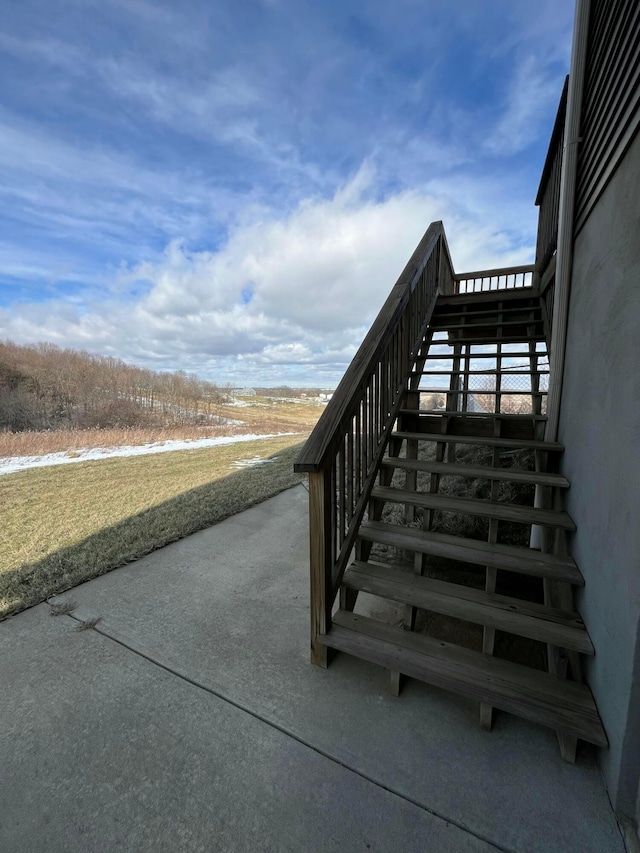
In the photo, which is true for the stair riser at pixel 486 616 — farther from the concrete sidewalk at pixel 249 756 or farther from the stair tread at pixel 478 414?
the stair tread at pixel 478 414

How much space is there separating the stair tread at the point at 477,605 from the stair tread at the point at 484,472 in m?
0.65

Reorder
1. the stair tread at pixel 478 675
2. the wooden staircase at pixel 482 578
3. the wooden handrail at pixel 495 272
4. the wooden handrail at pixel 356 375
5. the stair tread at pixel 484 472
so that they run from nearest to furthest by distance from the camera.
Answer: the stair tread at pixel 478 675 → the wooden staircase at pixel 482 578 → the wooden handrail at pixel 356 375 → the stair tread at pixel 484 472 → the wooden handrail at pixel 495 272

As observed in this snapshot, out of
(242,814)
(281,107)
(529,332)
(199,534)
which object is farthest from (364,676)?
(281,107)

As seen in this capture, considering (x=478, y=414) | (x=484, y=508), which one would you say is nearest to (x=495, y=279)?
(x=478, y=414)

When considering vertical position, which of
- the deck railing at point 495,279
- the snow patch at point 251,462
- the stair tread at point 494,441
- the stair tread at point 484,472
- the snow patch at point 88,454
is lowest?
the snow patch at point 88,454

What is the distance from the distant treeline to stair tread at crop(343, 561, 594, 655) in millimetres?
17185

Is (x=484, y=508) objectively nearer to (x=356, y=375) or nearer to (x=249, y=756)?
(x=356, y=375)

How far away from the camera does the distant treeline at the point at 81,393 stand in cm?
1548

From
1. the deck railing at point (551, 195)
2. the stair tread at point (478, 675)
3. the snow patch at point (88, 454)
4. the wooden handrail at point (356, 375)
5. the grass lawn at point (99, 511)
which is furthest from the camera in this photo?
the snow patch at point (88, 454)

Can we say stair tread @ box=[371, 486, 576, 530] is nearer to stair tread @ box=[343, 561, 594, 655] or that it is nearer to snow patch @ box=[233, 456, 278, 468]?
stair tread @ box=[343, 561, 594, 655]

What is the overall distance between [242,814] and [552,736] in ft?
3.92

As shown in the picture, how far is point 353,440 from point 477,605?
103 centimetres

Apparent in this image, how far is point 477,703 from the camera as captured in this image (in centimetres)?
149

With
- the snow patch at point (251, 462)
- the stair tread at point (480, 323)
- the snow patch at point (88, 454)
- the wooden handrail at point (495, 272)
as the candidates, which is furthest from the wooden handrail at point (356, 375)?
the snow patch at point (88, 454)
